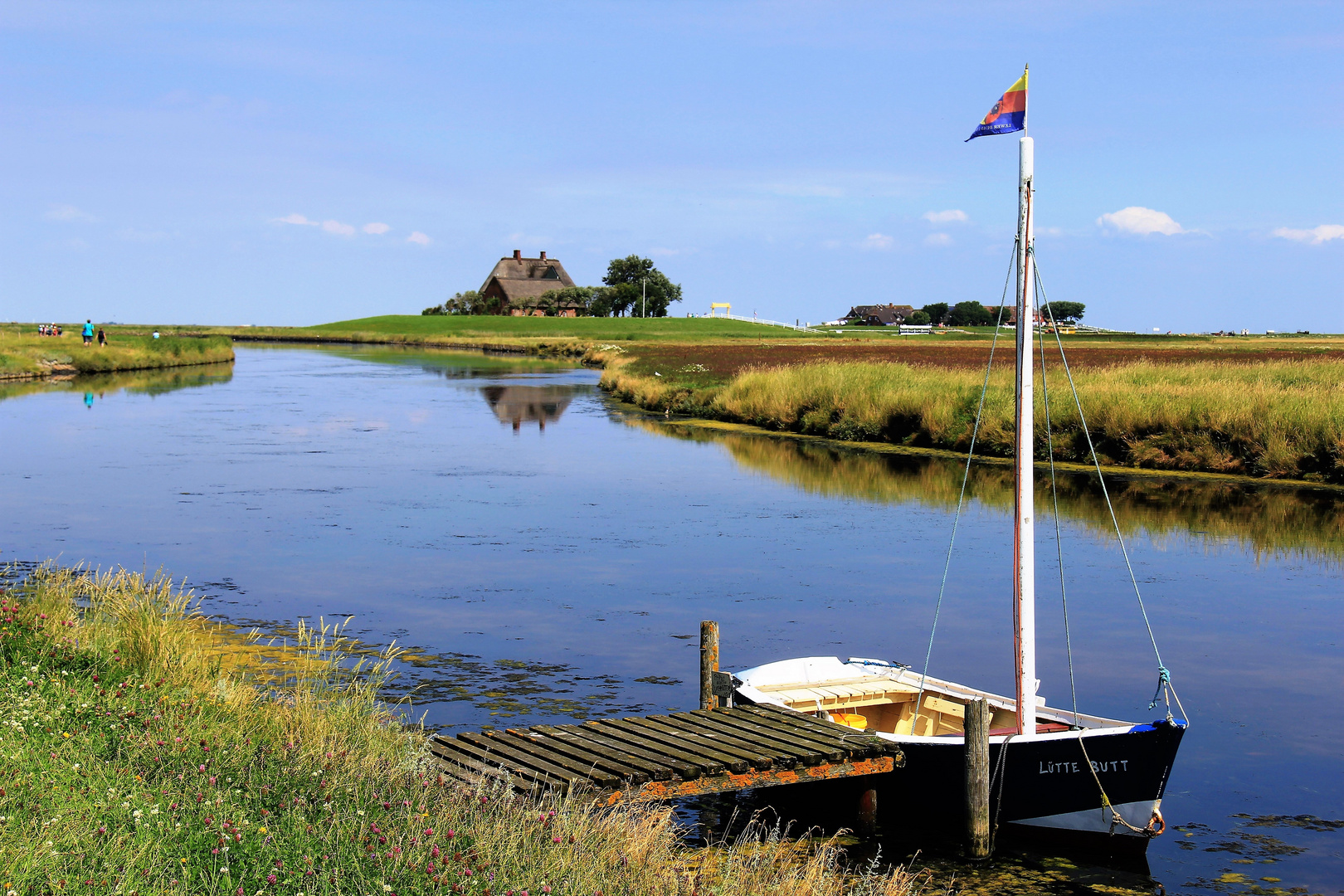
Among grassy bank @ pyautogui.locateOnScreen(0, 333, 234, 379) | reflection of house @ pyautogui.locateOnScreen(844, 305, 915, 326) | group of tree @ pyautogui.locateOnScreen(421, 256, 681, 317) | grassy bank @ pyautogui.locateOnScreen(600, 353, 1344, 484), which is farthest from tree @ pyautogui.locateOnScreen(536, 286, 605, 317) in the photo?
grassy bank @ pyautogui.locateOnScreen(600, 353, 1344, 484)

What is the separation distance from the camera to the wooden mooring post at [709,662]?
1016cm

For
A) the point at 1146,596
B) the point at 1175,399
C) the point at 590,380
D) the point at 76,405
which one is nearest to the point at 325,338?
the point at 590,380

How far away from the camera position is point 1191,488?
79.8 ft

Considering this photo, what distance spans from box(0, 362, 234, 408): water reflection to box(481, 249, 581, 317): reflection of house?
68.1 m

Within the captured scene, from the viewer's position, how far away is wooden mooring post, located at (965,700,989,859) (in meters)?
8.18

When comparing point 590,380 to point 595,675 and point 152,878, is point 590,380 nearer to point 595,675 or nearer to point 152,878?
point 595,675

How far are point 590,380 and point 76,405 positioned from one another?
2520 cm

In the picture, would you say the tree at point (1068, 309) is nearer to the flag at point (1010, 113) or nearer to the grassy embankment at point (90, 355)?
the grassy embankment at point (90, 355)

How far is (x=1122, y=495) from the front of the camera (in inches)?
929

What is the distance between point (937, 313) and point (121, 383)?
125m

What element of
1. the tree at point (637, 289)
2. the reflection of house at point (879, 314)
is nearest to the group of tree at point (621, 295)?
the tree at point (637, 289)

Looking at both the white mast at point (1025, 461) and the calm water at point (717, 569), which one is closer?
the white mast at point (1025, 461)

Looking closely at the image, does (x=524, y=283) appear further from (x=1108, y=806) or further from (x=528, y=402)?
(x=1108, y=806)

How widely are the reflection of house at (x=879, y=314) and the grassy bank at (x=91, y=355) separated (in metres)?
103
